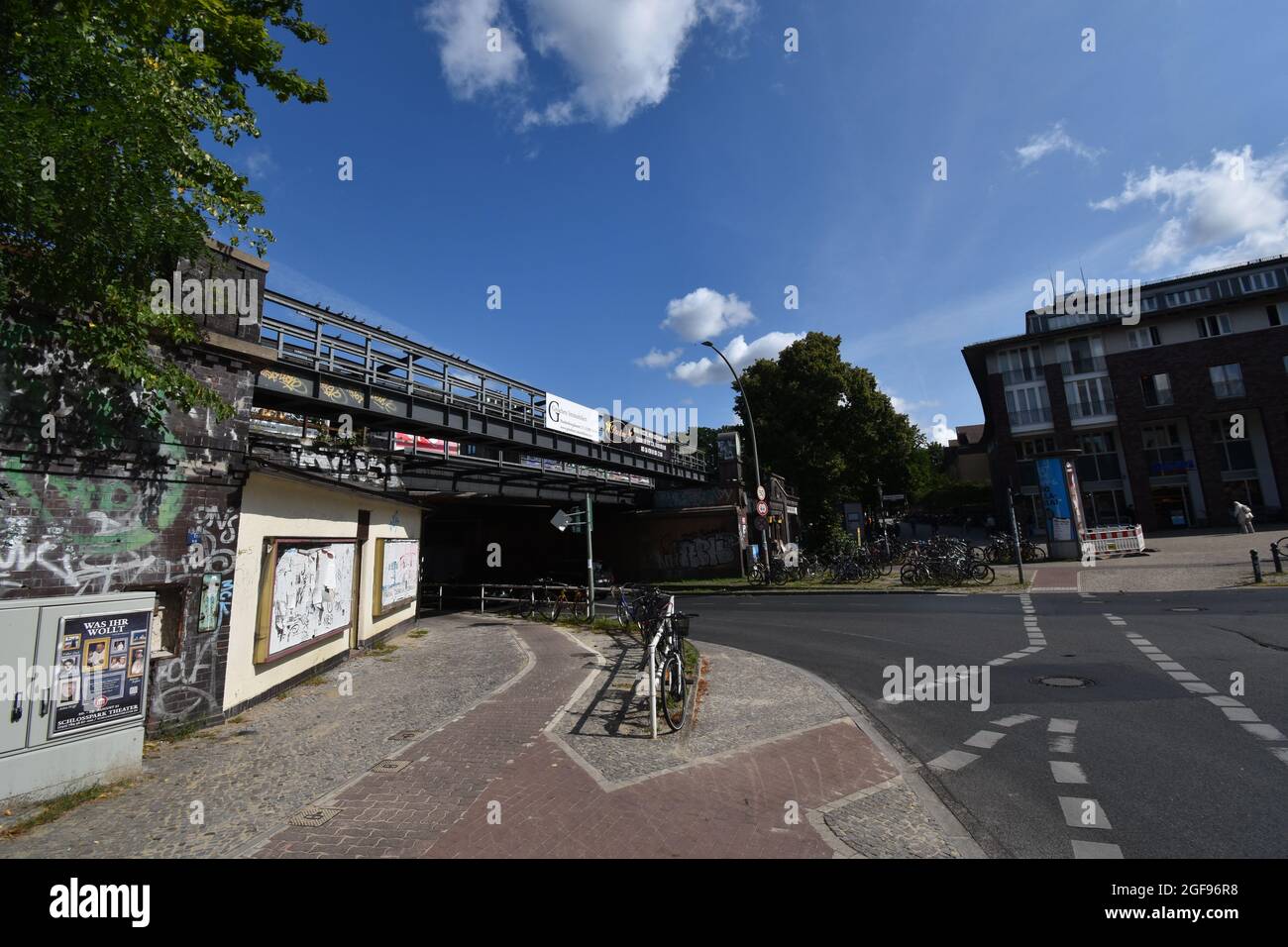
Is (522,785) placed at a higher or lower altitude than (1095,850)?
higher

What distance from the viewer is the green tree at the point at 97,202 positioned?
4762 millimetres

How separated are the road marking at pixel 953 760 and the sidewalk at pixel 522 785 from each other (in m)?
0.31

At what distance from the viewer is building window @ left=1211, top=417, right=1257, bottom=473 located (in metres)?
33.4

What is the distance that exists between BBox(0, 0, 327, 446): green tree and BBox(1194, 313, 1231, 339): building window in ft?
157

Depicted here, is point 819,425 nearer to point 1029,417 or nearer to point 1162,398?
point 1029,417

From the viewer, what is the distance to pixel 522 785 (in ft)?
15.4

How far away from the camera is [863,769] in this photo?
505 centimetres

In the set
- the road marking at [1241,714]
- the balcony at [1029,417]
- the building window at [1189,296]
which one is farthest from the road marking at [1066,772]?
the building window at [1189,296]

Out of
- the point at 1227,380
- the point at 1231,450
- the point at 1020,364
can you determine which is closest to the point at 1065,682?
the point at 1020,364

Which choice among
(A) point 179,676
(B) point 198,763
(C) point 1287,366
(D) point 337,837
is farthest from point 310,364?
(C) point 1287,366

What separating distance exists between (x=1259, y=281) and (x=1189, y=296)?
3421 mm

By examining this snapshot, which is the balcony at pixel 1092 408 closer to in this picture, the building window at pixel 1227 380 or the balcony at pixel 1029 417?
the balcony at pixel 1029 417

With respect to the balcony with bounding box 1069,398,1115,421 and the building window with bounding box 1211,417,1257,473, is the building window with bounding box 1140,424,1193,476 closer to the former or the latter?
the building window with bounding box 1211,417,1257,473
